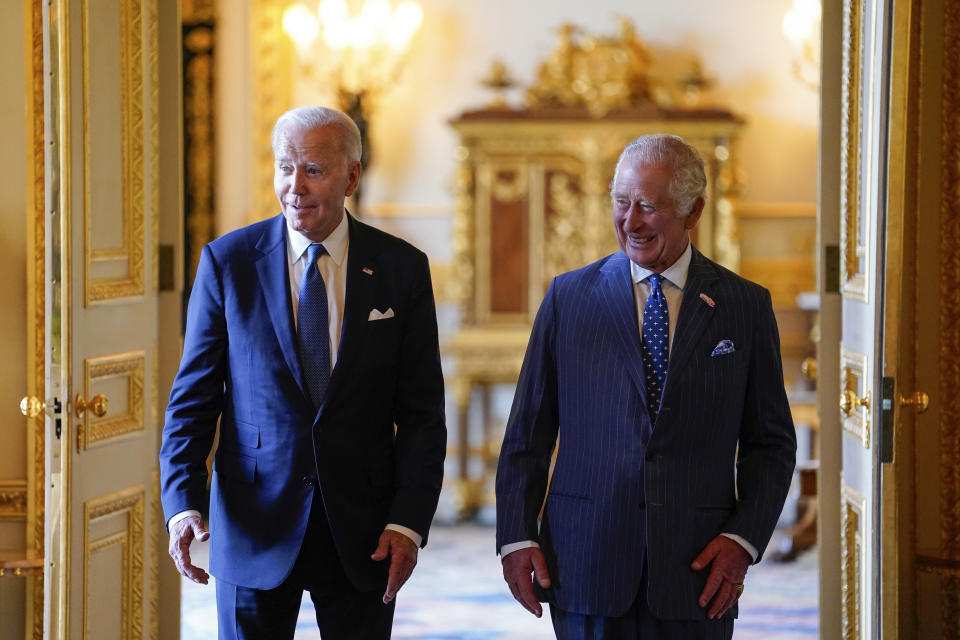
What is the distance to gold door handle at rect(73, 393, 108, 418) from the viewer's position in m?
2.92

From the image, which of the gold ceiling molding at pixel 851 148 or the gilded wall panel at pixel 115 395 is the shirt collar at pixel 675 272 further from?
the gilded wall panel at pixel 115 395

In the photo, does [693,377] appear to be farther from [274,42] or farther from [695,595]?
[274,42]

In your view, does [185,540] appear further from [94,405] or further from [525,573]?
[94,405]

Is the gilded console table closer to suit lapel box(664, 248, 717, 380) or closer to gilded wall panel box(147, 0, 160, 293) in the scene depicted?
gilded wall panel box(147, 0, 160, 293)

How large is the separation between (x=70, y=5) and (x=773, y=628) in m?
3.39

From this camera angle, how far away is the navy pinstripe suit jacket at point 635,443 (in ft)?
7.19

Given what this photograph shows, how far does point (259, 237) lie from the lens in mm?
2420

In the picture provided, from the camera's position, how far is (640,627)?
7.29 feet

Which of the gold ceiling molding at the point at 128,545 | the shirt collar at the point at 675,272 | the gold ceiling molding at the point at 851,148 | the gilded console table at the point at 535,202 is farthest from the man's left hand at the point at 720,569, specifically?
the gilded console table at the point at 535,202

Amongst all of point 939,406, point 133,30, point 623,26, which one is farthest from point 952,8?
point 623,26

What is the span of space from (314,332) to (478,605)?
118 inches

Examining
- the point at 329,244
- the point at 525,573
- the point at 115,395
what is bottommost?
the point at 525,573

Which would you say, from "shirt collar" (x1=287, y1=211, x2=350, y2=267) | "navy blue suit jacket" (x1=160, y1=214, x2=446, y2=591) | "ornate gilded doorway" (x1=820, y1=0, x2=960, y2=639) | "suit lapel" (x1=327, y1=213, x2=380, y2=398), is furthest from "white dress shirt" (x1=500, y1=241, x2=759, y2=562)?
"ornate gilded doorway" (x1=820, y1=0, x2=960, y2=639)

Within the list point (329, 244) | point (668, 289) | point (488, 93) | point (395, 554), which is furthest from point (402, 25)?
point (395, 554)
